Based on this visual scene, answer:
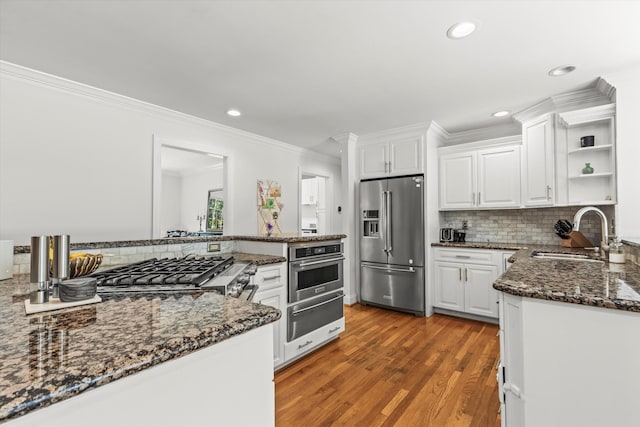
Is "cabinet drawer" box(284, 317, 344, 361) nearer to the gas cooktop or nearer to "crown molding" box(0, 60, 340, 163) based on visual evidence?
the gas cooktop

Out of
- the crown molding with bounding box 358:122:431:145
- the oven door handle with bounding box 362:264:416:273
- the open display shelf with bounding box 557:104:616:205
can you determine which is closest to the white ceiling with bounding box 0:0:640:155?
the open display shelf with bounding box 557:104:616:205

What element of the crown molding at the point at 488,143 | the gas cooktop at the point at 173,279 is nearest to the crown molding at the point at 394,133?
the crown molding at the point at 488,143

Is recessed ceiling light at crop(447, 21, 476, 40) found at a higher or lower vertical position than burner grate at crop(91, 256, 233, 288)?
higher

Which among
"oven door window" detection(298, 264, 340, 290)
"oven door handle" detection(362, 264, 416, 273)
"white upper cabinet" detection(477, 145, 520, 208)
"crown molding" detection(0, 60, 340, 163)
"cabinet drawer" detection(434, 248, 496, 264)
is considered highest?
"crown molding" detection(0, 60, 340, 163)

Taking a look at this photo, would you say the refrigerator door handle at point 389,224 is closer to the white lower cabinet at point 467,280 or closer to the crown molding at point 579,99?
the white lower cabinet at point 467,280

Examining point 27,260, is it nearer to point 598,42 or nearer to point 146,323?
point 146,323

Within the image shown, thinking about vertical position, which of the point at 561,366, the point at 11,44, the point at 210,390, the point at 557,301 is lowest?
the point at 561,366

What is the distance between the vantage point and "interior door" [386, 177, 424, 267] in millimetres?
3652

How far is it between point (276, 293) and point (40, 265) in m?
1.62

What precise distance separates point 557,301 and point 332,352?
1985mm

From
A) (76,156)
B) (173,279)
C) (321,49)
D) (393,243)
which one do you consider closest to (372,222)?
(393,243)

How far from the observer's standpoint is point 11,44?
1.98 meters

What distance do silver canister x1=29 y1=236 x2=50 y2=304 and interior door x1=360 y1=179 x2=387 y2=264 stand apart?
3.40 m

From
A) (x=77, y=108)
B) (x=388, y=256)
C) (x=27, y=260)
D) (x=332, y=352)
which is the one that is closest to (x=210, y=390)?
(x=27, y=260)
